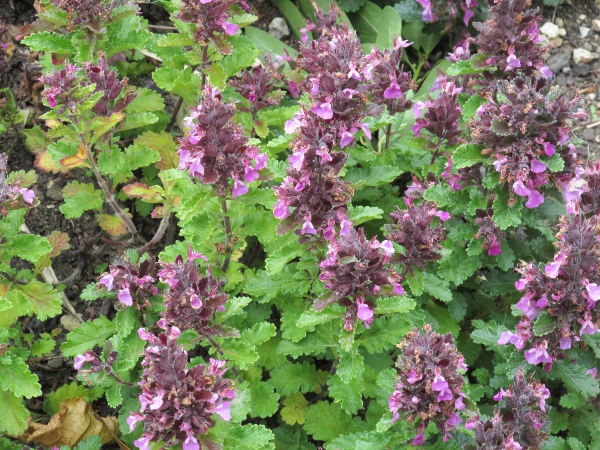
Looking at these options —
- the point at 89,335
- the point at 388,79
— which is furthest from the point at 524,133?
the point at 89,335

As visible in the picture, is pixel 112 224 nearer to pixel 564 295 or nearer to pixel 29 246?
pixel 29 246

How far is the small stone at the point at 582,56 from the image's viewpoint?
5.72m

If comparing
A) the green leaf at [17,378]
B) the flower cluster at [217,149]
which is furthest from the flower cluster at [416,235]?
the green leaf at [17,378]

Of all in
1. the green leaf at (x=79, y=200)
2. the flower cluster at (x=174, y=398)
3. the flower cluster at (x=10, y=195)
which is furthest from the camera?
the green leaf at (x=79, y=200)

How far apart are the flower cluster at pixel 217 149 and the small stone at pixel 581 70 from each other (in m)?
3.79

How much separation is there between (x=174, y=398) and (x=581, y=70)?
4.78m

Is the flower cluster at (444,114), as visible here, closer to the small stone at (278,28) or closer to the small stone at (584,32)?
the small stone at (278,28)

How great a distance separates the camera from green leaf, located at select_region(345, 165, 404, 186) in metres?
3.62

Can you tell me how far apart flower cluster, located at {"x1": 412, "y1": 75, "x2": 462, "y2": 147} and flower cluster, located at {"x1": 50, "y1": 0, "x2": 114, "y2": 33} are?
1908 mm

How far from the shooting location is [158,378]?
2.48 metres

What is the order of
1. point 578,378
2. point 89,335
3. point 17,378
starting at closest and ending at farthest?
point 17,378
point 578,378
point 89,335

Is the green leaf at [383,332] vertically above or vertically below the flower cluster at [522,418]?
above

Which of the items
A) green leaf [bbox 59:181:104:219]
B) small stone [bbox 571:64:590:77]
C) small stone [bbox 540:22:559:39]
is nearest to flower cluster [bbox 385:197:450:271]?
green leaf [bbox 59:181:104:219]

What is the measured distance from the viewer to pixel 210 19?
3750mm
